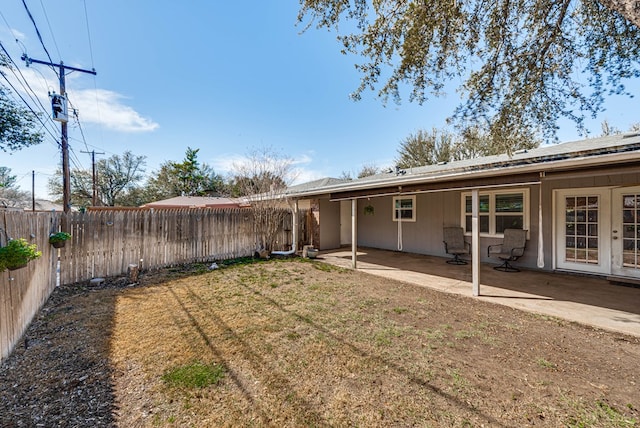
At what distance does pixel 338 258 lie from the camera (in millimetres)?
8766

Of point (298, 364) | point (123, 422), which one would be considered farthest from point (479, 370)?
point (123, 422)

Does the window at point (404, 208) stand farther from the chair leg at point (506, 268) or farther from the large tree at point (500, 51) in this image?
the large tree at point (500, 51)

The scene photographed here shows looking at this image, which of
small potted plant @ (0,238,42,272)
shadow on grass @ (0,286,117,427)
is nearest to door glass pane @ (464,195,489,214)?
shadow on grass @ (0,286,117,427)

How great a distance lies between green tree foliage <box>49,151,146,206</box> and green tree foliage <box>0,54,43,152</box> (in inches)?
769

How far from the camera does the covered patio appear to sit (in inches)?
152

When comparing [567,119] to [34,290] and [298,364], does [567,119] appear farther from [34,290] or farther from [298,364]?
[34,290]

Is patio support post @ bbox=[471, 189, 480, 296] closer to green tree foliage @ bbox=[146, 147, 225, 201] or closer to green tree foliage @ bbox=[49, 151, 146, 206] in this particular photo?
green tree foliage @ bbox=[146, 147, 225, 201]

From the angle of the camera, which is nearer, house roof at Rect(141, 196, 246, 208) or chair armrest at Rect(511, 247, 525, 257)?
chair armrest at Rect(511, 247, 525, 257)

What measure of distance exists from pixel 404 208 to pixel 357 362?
746 cm

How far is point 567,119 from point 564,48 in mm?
1350

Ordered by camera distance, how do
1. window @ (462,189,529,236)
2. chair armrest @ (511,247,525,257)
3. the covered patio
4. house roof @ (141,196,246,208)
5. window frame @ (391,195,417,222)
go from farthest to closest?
house roof @ (141,196,246,208) < window frame @ (391,195,417,222) < window @ (462,189,529,236) < chair armrest @ (511,247,525,257) < the covered patio

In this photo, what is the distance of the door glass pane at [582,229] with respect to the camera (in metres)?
5.80

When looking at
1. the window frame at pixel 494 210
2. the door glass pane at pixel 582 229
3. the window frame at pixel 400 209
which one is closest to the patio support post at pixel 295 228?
the window frame at pixel 400 209

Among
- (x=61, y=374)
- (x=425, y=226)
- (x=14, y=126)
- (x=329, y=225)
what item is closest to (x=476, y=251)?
(x=425, y=226)
